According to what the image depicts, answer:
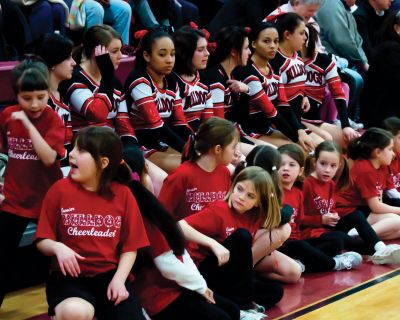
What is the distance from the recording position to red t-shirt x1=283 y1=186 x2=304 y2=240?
4.84 m

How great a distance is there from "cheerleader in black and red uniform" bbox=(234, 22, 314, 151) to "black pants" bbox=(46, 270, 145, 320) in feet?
8.28

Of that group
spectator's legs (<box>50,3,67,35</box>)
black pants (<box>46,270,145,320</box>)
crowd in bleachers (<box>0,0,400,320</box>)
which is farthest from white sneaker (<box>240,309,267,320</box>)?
spectator's legs (<box>50,3,67,35</box>)

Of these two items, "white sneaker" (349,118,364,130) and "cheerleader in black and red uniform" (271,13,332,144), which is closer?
"cheerleader in black and red uniform" (271,13,332,144)

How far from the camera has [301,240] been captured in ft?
15.9

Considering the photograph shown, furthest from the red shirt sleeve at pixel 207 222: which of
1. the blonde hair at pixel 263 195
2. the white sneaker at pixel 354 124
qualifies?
the white sneaker at pixel 354 124

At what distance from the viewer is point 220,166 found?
4.43m

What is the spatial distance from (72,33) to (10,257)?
7.07 ft

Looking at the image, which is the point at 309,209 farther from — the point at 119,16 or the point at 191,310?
the point at 119,16

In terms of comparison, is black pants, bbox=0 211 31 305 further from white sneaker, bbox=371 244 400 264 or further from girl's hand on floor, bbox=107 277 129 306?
white sneaker, bbox=371 244 400 264

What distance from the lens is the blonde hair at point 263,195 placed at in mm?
4117

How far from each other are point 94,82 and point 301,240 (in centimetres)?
142

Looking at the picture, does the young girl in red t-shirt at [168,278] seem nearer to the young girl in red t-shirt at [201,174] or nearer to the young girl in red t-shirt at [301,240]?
the young girl in red t-shirt at [201,174]

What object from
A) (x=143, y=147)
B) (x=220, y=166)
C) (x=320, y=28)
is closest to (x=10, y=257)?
(x=220, y=166)

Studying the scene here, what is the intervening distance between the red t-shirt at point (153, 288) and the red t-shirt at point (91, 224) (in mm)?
153
